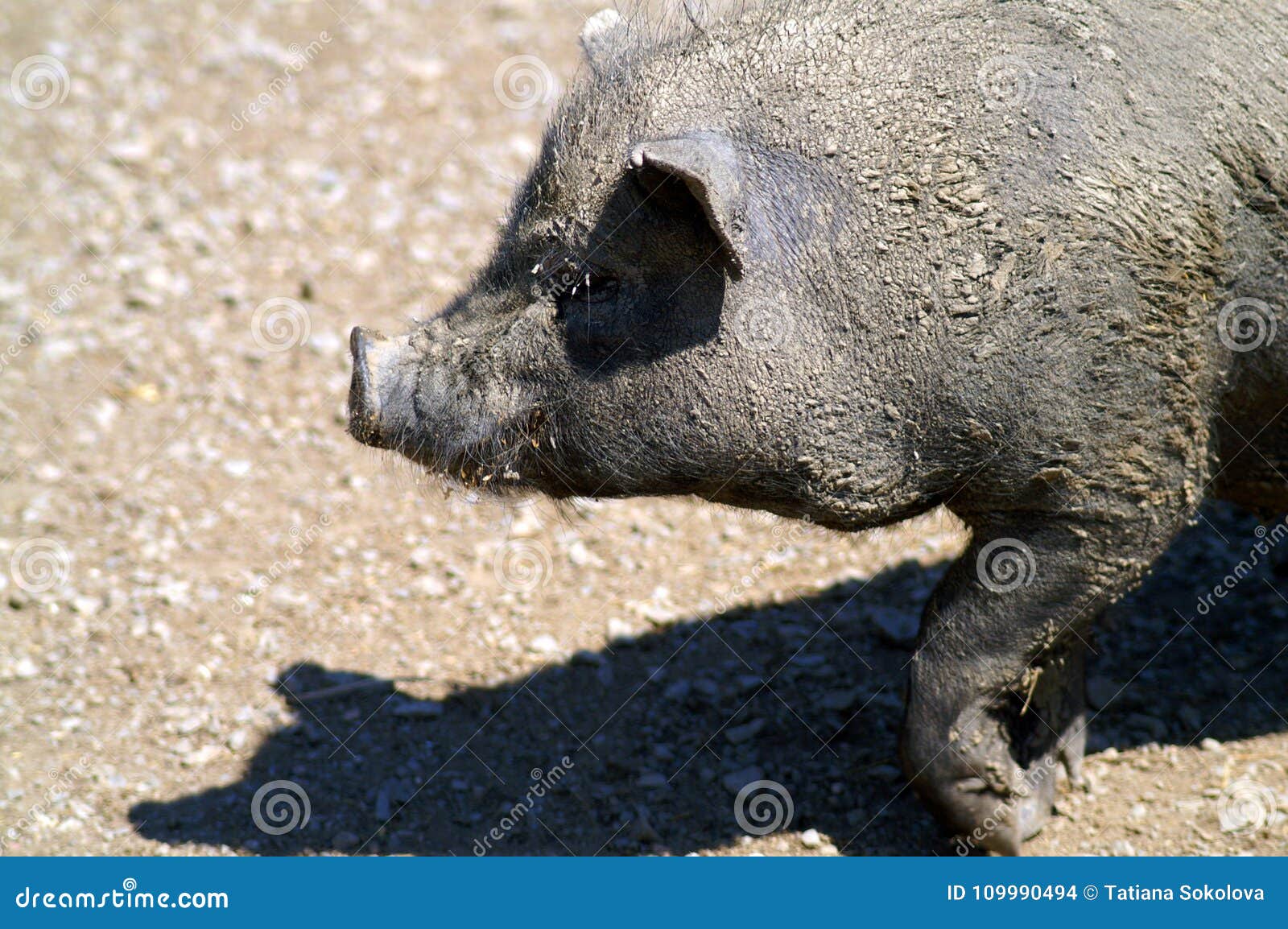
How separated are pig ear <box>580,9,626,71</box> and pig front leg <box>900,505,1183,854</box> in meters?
1.77

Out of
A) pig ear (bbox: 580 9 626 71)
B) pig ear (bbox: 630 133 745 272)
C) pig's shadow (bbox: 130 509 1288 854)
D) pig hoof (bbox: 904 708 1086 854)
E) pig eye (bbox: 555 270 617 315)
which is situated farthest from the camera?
pig's shadow (bbox: 130 509 1288 854)

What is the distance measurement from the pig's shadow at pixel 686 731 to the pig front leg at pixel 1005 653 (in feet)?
1.07

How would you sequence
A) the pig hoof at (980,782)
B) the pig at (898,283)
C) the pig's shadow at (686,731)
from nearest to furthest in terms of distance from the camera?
1. the pig at (898,283)
2. the pig hoof at (980,782)
3. the pig's shadow at (686,731)

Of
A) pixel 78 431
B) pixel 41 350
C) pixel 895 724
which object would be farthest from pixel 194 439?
pixel 895 724

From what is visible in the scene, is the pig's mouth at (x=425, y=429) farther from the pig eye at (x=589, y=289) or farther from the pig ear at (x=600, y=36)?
the pig ear at (x=600, y=36)

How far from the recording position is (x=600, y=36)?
3785mm

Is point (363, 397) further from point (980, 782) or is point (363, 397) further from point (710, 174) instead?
point (980, 782)

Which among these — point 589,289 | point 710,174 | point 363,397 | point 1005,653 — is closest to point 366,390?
point 363,397

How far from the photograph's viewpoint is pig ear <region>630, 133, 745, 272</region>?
3107 mm

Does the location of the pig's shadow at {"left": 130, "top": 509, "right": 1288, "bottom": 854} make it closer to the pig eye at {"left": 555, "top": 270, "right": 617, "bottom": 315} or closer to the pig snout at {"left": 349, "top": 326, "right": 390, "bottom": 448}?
the pig snout at {"left": 349, "top": 326, "right": 390, "bottom": 448}

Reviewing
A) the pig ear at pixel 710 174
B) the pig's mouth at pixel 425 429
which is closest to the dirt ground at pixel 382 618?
the pig's mouth at pixel 425 429

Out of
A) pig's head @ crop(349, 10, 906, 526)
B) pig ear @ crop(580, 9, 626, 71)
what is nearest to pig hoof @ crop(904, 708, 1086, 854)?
pig's head @ crop(349, 10, 906, 526)

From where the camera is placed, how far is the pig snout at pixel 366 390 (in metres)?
3.72

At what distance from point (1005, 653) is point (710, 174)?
1760 mm
